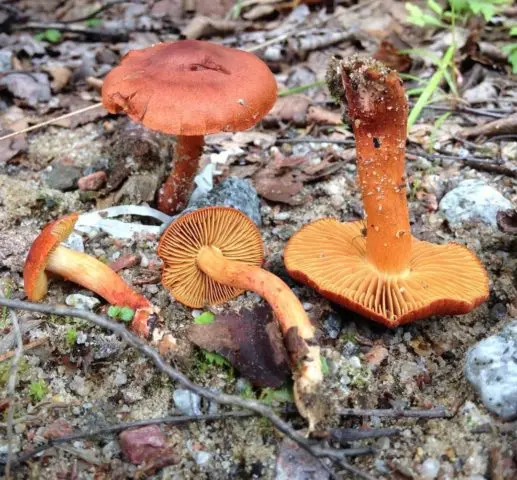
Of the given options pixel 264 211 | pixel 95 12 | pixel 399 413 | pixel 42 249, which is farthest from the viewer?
pixel 95 12

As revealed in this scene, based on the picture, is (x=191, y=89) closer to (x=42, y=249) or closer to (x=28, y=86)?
(x=42, y=249)

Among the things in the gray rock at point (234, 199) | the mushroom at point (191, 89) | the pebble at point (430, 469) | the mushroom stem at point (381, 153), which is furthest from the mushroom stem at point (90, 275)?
the pebble at point (430, 469)

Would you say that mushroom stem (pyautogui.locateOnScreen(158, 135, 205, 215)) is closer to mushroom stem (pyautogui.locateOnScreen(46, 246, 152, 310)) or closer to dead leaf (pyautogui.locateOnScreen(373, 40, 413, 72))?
mushroom stem (pyautogui.locateOnScreen(46, 246, 152, 310))

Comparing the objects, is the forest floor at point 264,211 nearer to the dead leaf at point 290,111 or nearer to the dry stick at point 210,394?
the dead leaf at point 290,111

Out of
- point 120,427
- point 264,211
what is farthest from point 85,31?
point 120,427

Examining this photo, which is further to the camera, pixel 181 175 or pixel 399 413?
pixel 181 175
